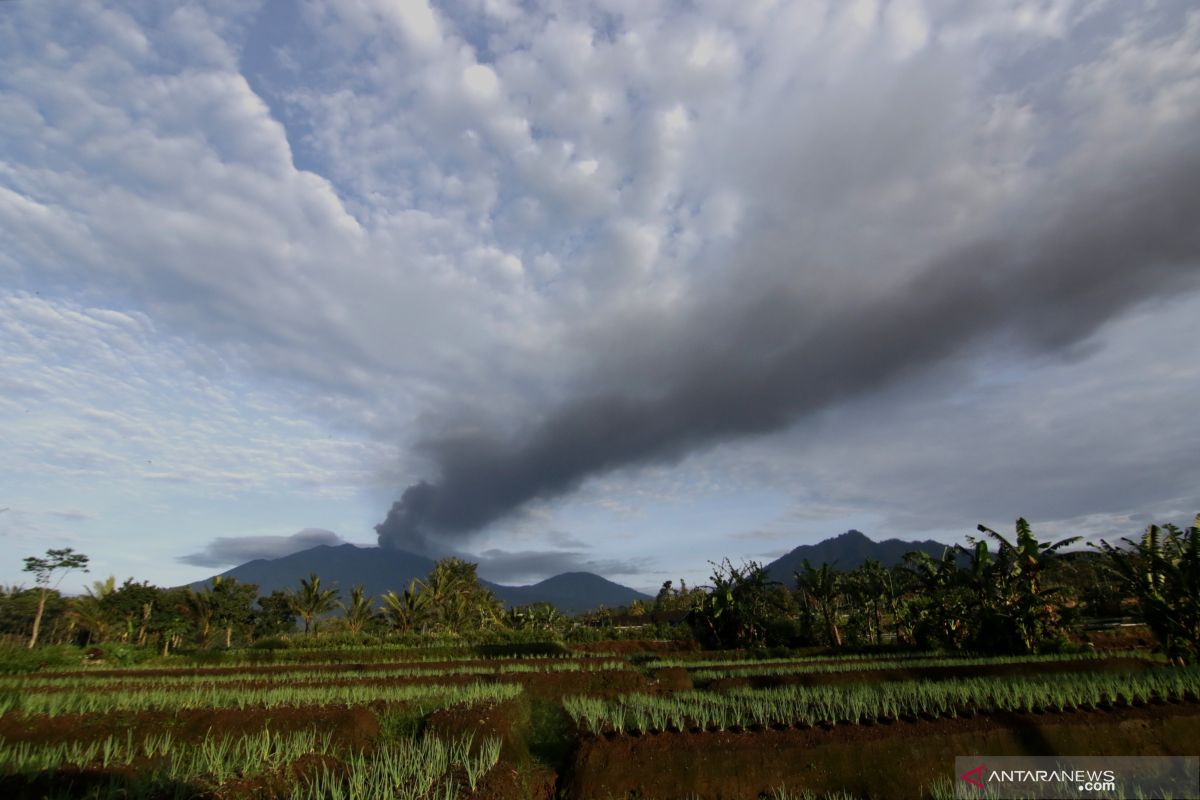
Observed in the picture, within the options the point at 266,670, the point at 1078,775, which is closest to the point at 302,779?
the point at 1078,775

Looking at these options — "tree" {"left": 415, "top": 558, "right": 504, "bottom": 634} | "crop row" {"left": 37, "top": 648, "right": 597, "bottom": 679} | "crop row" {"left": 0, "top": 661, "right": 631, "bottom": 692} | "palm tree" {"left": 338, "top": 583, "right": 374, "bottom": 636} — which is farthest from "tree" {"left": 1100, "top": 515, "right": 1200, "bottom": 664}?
"palm tree" {"left": 338, "top": 583, "right": 374, "bottom": 636}

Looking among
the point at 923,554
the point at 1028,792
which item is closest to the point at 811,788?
the point at 1028,792

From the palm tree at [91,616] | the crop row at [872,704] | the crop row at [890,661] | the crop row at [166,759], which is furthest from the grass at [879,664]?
the palm tree at [91,616]

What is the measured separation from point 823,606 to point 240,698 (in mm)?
29387

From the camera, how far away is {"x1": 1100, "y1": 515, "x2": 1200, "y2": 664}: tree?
683 inches

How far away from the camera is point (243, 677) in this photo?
2106cm

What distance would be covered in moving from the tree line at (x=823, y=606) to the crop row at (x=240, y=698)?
20.2 metres

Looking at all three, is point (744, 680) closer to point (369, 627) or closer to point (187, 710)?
point (187, 710)

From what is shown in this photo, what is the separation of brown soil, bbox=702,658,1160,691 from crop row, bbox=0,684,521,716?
6.44m

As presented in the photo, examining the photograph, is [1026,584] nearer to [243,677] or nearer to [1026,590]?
[1026,590]

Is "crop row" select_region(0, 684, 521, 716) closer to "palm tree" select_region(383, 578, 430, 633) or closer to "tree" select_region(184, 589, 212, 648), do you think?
"palm tree" select_region(383, 578, 430, 633)

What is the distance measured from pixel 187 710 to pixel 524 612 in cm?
4335

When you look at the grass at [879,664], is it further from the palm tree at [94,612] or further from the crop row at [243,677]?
the palm tree at [94,612]

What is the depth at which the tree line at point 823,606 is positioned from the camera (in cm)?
2042
